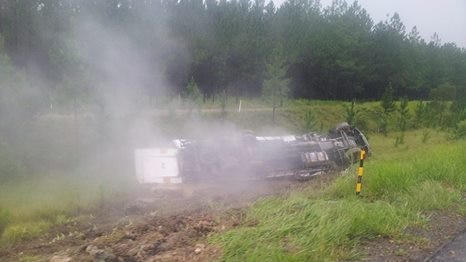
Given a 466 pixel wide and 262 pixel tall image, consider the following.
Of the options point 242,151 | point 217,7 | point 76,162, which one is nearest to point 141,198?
point 242,151

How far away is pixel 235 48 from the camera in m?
37.8

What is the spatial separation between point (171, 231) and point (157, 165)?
4592 millimetres

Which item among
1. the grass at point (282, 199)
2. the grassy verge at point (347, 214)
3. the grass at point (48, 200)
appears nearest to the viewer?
the grassy verge at point (347, 214)

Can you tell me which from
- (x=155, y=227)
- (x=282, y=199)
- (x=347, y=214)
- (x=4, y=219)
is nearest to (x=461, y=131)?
(x=282, y=199)

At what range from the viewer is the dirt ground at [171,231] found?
5.75 meters

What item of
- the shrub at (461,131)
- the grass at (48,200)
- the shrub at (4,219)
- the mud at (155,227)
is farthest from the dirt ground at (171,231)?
the shrub at (461,131)

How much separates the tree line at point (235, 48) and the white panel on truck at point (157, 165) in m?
3.54

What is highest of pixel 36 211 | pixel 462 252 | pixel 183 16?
pixel 183 16

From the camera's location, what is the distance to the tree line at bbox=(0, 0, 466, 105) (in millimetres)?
15914

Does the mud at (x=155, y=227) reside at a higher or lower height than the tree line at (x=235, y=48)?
lower

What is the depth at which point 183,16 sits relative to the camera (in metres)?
33.4

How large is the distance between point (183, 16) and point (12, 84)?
71.9 ft

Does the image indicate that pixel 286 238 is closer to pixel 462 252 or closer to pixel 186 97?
pixel 462 252

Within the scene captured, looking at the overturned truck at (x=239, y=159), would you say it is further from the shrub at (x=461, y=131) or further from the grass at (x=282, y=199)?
the shrub at (x=461, y=131)
